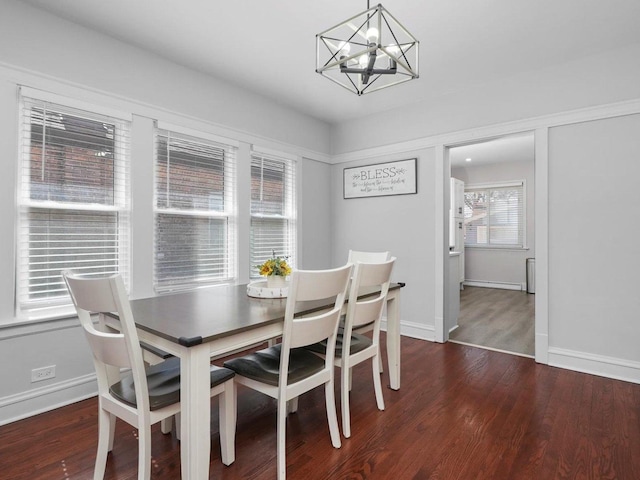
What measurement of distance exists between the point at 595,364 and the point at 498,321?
168 cm

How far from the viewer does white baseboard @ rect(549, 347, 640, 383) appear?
2.81 metres

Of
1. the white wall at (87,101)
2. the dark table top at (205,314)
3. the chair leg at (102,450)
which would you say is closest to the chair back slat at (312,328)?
the dark table top at (205,314)

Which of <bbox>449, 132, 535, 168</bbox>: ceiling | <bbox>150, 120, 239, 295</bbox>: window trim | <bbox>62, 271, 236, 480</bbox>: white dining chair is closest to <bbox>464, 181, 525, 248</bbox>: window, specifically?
<bbox>449, 132, 535, 168</bbox>: ceiling

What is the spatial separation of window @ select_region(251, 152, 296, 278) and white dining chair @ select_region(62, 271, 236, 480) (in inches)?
83.2

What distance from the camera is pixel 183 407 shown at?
56.7 inches

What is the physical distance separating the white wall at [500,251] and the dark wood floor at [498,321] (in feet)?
1.95

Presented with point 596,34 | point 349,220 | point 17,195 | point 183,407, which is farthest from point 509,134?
point 17,195

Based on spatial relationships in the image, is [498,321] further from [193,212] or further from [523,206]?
[193,212]

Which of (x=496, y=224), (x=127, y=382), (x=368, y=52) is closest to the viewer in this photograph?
(x=368, y=52)

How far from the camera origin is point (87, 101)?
101 inches

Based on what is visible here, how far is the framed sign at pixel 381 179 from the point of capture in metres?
4.02

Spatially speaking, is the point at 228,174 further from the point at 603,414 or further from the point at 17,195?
the point at 603,414

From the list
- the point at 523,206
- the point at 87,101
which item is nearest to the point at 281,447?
the point at 87,101

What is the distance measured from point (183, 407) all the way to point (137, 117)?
92.2 inches
